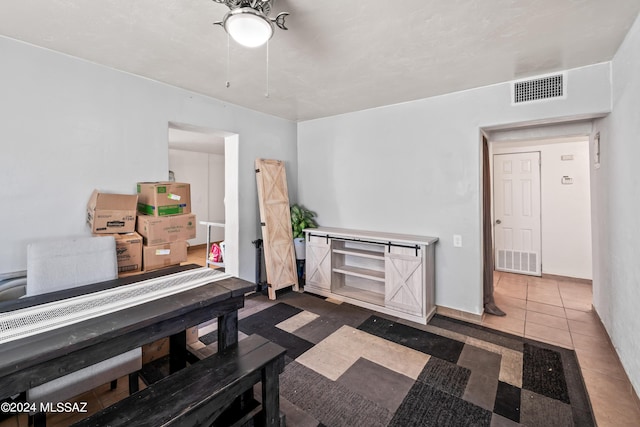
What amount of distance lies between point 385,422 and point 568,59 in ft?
10.5

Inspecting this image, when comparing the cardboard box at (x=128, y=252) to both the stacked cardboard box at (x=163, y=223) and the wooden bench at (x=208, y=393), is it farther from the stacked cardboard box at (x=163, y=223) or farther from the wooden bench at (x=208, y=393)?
the wooden bench at (x=208, y=393)

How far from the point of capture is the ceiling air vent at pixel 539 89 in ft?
8.69

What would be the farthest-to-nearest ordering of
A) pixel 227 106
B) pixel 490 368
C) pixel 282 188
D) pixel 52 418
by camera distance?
pixel 282 188
pixel 227 106
pixel 490 368
pixel 52 418

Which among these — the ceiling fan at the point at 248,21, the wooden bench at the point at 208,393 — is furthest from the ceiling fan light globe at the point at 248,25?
the wooden bench at the point at 208,393

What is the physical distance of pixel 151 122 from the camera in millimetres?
2887

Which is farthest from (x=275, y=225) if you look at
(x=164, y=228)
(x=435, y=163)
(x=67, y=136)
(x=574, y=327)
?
(x=574, y=327)

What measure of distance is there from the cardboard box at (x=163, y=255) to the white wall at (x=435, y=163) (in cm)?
223

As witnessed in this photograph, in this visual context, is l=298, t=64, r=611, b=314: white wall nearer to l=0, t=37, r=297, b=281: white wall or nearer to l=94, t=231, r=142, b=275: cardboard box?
l=0, t=37, r=297, b=281: white wall

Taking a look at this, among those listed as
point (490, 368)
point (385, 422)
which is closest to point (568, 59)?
point (490, 368)

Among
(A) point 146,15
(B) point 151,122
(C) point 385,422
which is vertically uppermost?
(A) point 146,15

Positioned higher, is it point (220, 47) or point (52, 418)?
point (220, 47)

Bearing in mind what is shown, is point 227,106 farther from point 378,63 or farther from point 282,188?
point 378,63

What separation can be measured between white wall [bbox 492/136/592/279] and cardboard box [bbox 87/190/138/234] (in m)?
5.03

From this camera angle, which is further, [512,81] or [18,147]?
[512,81]
